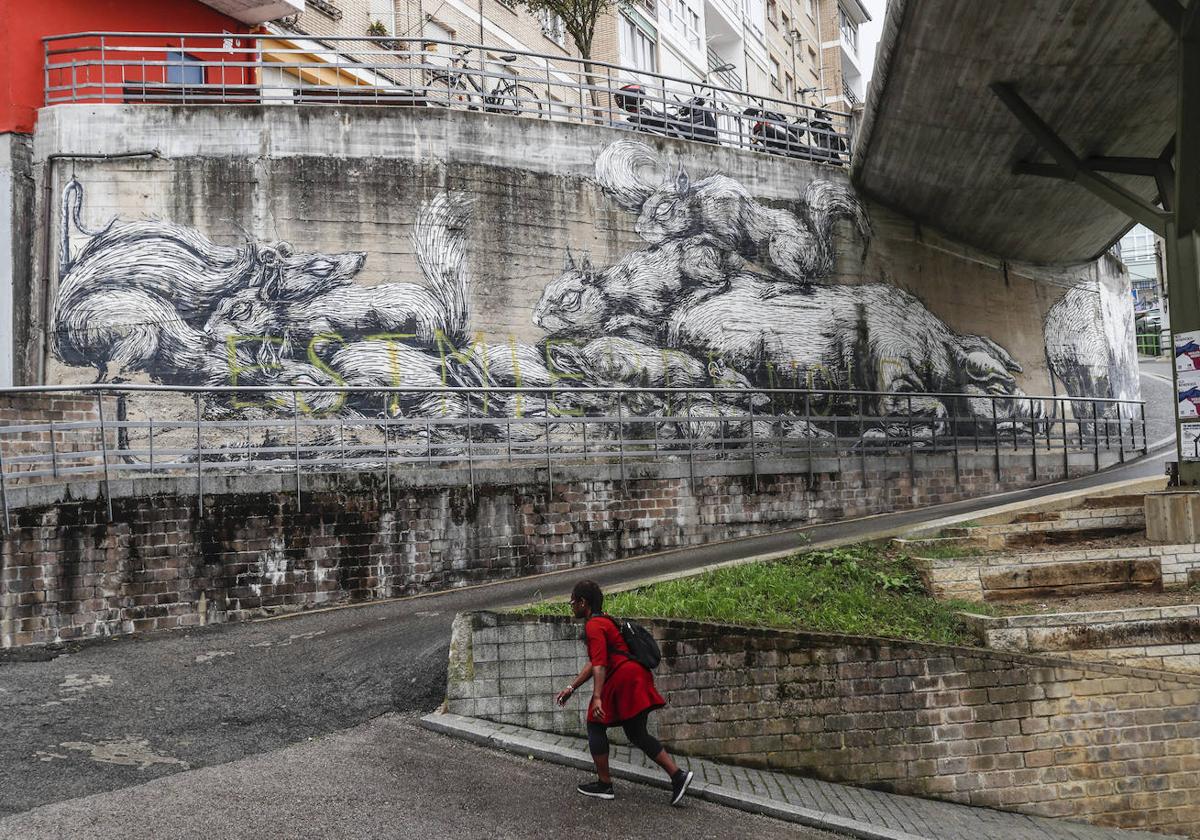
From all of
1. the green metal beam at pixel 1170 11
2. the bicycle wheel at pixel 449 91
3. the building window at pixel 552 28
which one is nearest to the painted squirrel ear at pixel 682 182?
the bicycle wheel at pixel 449 91

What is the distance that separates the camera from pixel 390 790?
662 cm

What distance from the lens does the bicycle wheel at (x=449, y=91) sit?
1664 centimetres

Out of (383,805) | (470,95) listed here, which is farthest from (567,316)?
(383,805)

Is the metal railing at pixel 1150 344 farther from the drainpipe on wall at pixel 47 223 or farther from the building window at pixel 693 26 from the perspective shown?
the drainpipe on wall at pixel 47 223

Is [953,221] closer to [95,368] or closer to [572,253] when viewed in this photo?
[572,253]

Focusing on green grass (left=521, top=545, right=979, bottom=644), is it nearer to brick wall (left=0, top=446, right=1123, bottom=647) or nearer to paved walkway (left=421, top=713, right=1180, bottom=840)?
paved walkway (left=421, top=713, right=1180, bottom=840)

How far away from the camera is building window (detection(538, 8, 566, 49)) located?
1120 inches

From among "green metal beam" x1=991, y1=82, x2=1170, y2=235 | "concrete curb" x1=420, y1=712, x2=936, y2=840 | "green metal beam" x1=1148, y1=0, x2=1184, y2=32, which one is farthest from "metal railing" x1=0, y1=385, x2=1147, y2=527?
"green metal beam" x1=1148, y1=0, x2=1184, y2=32

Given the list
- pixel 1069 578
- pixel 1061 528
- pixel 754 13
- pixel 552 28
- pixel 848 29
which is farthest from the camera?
pixel 848 29

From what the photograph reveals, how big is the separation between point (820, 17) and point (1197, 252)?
42.0m

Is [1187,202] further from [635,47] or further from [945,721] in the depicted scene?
[635,47]

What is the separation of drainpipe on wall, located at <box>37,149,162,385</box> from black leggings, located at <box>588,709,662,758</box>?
36.2 ft

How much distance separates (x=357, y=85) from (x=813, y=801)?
14696 millimetres

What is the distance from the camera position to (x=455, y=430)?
15.4 metres
